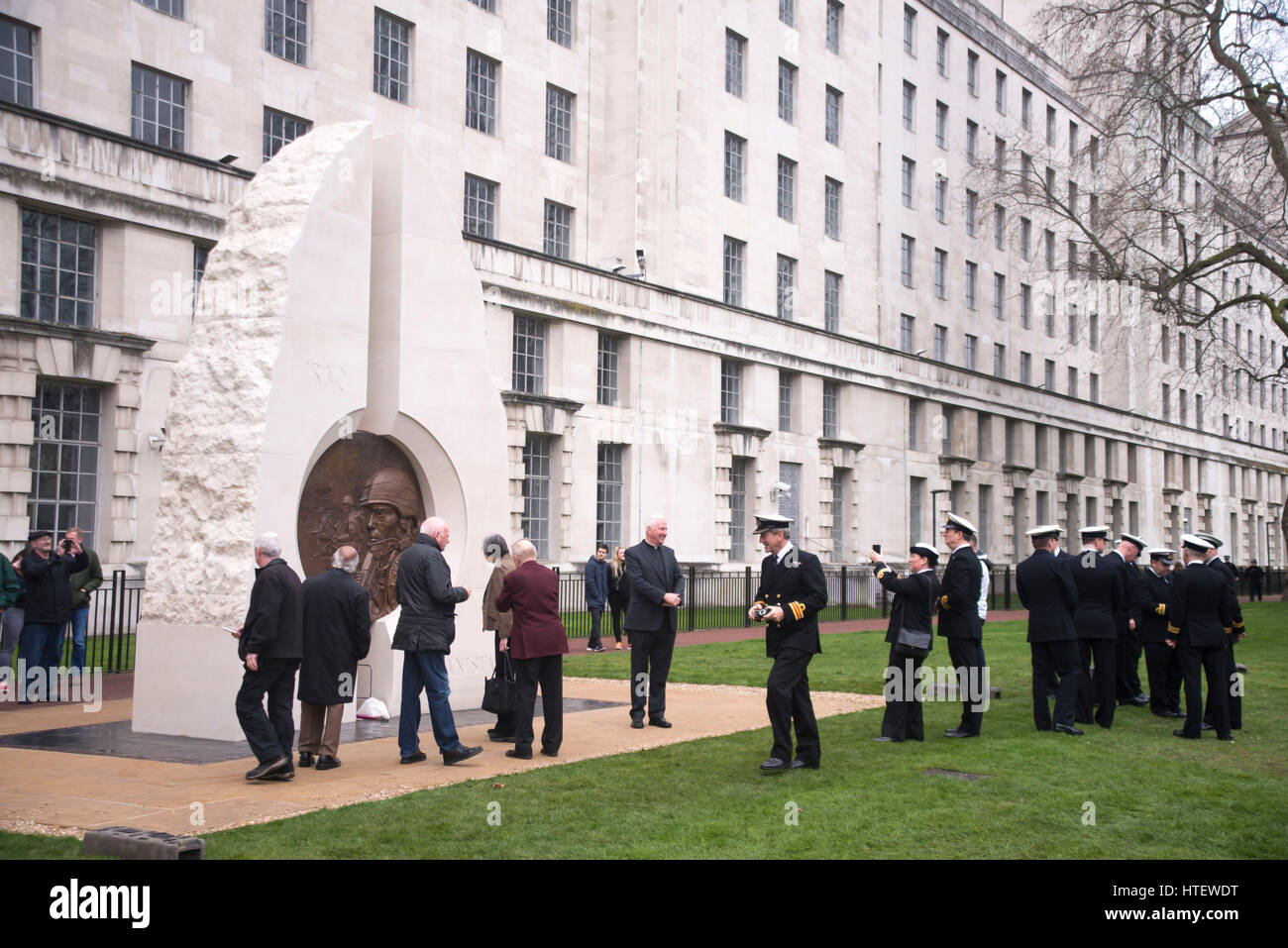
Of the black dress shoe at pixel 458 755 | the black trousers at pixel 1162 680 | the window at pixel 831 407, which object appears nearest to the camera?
the black dress shoe at pixel 458 755

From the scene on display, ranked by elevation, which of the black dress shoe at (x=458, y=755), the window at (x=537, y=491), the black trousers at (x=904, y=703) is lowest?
the black dress shoe at (x=458, y=755)

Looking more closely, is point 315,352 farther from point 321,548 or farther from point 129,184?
point 129,184

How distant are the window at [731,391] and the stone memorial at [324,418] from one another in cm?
2317

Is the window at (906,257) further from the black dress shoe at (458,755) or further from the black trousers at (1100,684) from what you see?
the black dress shoe at (458,755)

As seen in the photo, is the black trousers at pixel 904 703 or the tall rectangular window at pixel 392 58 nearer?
the black trousers at pixel 904 703

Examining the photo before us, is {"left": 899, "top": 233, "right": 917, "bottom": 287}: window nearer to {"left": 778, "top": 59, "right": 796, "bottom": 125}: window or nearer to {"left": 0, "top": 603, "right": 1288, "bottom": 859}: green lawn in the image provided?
{"left": 778, "top": 59, "right": 796, "bottom": 125}: window

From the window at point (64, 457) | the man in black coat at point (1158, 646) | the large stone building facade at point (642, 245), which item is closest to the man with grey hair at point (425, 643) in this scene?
the large stone building facade at point (642, 245)

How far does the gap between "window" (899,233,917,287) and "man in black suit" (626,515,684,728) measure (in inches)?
1454

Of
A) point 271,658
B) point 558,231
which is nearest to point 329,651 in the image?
point 271,658

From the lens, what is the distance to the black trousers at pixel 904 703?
1190 centimetres

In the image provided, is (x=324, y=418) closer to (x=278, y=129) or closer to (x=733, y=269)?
(x=278, y=129)

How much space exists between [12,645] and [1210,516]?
73768mm

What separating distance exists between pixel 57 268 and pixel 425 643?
50.2 ft

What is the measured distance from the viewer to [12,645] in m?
15.2
